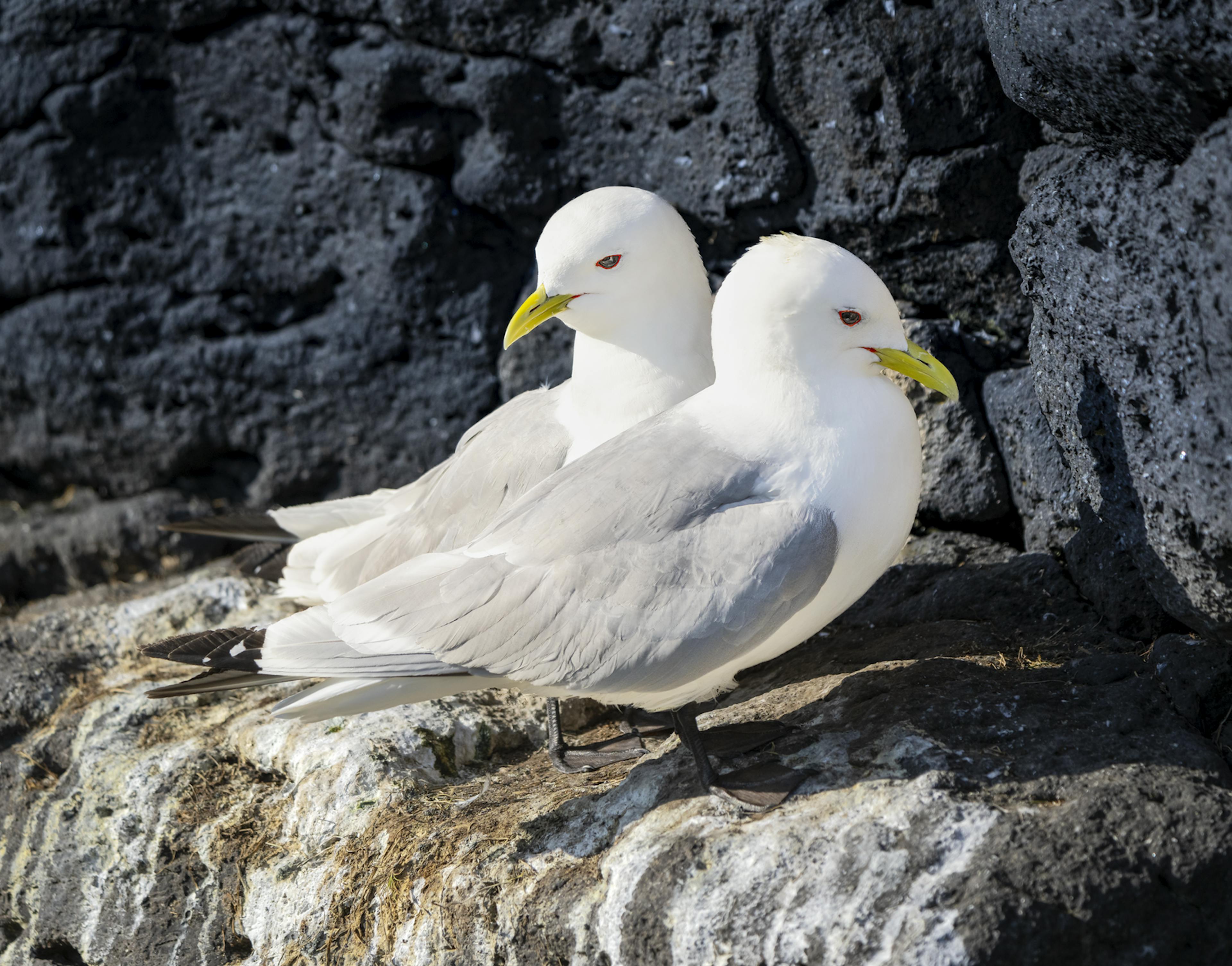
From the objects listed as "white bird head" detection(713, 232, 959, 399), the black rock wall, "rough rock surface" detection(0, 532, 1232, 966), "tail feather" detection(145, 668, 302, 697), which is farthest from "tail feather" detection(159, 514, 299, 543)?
the black rock wall

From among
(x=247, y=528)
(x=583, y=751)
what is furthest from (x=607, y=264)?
(x=247, y=528)

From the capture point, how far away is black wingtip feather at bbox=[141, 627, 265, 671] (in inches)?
118

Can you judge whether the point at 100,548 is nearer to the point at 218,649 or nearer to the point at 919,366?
the point at 218,649

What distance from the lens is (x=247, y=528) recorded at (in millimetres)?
4383

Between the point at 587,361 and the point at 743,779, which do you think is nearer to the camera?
the point at 743,779

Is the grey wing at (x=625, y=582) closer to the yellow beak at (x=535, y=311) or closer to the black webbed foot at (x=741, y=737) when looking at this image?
the black webbed foot at (x=741, y=737)

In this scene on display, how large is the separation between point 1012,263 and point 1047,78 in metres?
1.11

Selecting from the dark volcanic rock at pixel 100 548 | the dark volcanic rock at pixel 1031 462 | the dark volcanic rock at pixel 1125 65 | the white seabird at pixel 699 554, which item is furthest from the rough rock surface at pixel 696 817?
the dark volcanic rock at pixel 1125 65

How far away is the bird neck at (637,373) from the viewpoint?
3645mm

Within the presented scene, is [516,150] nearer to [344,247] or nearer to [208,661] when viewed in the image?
[344,247]

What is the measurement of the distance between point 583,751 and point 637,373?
3.70 ft

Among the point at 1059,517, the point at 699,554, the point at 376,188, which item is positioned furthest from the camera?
the point at 376,188

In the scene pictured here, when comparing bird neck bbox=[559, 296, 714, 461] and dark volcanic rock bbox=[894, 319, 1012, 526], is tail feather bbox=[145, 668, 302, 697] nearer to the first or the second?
bird neck bbox=[559, 296, 714, 461]

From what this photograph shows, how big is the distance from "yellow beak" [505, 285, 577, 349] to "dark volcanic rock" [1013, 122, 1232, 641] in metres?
1.29
